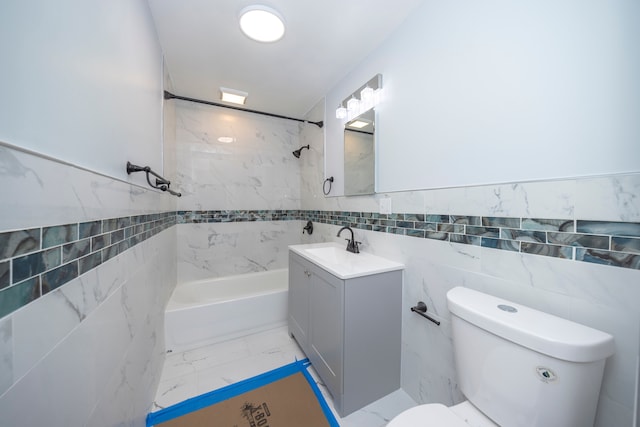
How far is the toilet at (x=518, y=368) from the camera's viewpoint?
1.95 ft

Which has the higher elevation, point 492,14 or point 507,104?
point 492,14

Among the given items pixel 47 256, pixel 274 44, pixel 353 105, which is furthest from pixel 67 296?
pixel 353 105

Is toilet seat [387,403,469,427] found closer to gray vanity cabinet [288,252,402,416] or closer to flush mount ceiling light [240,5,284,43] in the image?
gray vanity cabinet [288,252,402,416]

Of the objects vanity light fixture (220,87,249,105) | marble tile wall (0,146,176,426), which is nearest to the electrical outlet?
marble tile wall (0,146,176,426)

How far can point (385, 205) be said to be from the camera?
146 centimetres

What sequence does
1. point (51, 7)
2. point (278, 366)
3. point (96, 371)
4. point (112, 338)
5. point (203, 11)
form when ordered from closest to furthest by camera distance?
point (51, 7) → point (96, 371) → point (112, 338) → point (203, 11) → point (278, 366)

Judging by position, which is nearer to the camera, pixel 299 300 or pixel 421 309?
pixel 421 309

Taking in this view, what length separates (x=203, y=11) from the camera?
1.26 m

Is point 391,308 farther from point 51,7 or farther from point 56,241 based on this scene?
point 51,7

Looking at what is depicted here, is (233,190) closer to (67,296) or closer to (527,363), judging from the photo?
(67,296)

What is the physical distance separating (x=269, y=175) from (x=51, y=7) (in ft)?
7.16

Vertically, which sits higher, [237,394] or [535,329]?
[535,329]

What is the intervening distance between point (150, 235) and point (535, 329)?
1791 millimetres

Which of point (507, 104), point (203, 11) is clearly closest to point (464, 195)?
point (507, 104)
